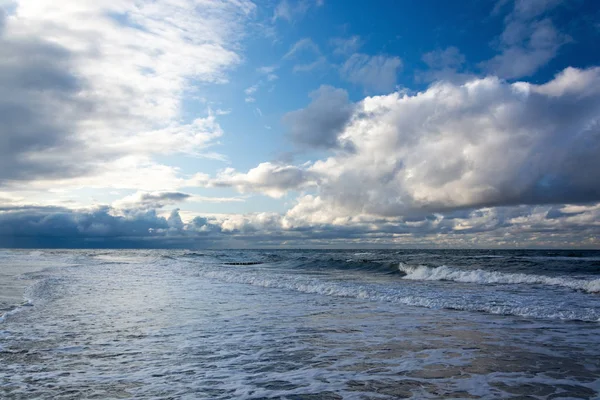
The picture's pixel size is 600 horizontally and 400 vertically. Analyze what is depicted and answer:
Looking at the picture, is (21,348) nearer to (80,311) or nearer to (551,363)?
(80,311)

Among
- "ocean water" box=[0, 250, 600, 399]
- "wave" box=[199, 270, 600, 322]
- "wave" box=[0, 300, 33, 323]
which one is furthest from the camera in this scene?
"wave" box=[199, 270, 600, 322]

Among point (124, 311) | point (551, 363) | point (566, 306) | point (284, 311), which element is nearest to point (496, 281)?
point (566, 306)

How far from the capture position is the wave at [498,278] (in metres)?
22.2

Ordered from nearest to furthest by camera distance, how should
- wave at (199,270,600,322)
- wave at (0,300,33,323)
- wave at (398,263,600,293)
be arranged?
Answer: 1. wave at (0,300,33,323)
2. wave at (199,270,600,322)
3. wave at (398,263,600,293)


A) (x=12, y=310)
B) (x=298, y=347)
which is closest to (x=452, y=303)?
(x=298, y=347)

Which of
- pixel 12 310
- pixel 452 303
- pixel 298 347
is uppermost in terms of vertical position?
pixel 12 310

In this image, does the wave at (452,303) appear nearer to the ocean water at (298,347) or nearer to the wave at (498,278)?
the ocean water at (298,347)

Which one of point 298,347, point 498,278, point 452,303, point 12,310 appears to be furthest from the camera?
point 498,278

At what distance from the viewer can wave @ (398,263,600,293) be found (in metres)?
22.2

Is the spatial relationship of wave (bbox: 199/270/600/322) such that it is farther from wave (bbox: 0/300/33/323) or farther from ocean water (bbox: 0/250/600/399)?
wave (bbox: 0/300/33/323)

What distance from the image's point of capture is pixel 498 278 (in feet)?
Answer: 89.3

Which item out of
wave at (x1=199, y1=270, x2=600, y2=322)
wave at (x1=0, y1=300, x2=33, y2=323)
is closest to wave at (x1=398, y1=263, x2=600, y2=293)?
wave at (x1=199, y1=270, x2=600, y2=322)

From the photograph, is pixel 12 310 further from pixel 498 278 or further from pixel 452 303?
pixel 498 278

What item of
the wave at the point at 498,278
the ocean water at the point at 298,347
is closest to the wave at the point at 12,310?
the ocean water at the point at 298,347
